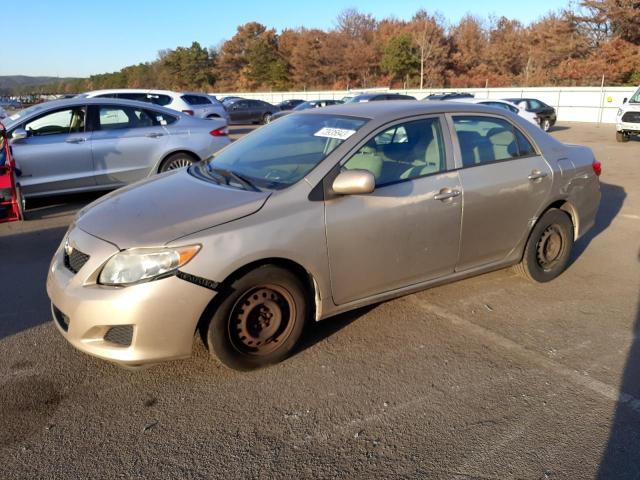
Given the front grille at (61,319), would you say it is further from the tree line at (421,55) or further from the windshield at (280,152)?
the tree line at (421,55)

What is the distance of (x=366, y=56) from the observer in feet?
225

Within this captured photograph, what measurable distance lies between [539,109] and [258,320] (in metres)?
23.3

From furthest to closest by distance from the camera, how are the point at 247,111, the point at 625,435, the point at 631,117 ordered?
the point at 247,111
the point at 631,117
the point at 625,435

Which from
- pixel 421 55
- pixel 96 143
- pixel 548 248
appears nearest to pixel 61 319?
pixel 548 248

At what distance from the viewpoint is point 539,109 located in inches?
920

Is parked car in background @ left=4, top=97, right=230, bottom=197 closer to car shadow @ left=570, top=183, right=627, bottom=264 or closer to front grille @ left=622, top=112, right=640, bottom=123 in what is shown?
car shadow @ left=570, top=183, right=627, bottom=264

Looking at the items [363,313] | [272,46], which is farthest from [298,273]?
[272,46]

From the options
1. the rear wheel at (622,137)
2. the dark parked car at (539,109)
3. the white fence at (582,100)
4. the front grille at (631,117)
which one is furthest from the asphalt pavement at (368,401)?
the white fence at (582,100)

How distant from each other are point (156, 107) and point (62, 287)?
231 inches

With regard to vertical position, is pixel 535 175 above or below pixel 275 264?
above

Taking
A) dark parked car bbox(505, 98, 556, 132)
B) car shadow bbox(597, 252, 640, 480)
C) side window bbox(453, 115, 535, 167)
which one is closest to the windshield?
side window bbox(453, 115, 535, 167)

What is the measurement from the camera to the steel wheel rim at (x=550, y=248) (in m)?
4.78

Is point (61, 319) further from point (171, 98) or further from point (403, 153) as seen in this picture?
point (171, 98)

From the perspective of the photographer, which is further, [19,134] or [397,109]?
[19,134]
